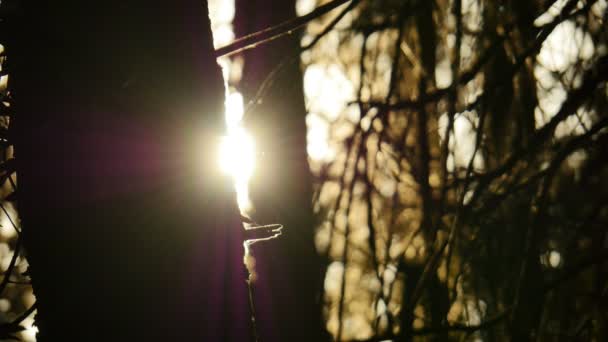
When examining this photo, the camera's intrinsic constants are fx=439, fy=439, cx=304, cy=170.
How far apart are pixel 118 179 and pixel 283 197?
2.00m

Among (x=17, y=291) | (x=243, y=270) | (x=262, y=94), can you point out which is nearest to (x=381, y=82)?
(x=262, y=94)

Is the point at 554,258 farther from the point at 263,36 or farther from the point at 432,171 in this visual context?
the point at 263,36

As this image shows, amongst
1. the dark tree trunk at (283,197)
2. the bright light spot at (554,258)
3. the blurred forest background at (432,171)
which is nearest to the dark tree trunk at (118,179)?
the blurred forest background at (432,171)

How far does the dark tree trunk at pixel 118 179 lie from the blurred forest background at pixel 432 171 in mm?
122

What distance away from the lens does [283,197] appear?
264 centimetres

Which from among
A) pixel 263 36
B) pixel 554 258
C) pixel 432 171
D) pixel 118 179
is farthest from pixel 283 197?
pixel 118 179

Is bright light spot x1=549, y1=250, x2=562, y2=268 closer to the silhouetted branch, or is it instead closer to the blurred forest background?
the blurred forest background

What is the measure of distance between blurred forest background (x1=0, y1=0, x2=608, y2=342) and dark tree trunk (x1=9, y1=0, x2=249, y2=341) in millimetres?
122

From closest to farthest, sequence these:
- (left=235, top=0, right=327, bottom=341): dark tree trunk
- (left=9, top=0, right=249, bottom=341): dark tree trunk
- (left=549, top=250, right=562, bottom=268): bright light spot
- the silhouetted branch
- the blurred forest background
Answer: (left=9, top=0, right=249, bottom=341): dark tree trunk → the silhouetted branch → the blurred forest background → (left=549, top=250, right=562, bottom=268): bright light spot → (left=235, top=0, right=327, bottom=341): dark tree trunk

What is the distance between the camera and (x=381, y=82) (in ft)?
7.47

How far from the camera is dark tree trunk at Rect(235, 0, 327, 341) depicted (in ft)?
8.20

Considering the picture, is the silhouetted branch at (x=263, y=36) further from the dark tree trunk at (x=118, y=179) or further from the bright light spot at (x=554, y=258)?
the bright light spot at (x=554, y=258)

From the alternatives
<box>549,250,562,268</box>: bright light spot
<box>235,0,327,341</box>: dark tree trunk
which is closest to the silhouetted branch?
<box>235,0,327,341</box>: dark tree trunk

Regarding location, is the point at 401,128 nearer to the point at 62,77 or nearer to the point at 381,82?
the point at 381,82
